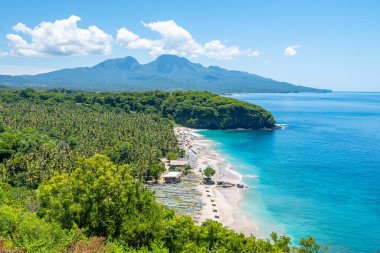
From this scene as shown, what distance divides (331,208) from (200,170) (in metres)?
27.0

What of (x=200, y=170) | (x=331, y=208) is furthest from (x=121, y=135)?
(x=331, y=208)

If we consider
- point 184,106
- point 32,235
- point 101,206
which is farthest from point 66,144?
point 184,106

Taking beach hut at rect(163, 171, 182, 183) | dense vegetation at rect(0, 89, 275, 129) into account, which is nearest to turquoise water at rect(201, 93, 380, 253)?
beach hut at rect(163, 171, 182, 183)

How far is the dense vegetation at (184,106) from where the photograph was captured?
145 m

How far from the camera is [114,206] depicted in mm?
24531

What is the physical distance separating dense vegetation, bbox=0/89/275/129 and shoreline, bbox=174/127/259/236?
1888 inches

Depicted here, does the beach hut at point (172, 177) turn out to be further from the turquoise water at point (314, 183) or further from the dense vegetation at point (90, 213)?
the turquoise water at point (314, 183)

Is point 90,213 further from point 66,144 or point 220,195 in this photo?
point 66,144

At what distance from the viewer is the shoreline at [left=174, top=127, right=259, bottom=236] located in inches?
1899

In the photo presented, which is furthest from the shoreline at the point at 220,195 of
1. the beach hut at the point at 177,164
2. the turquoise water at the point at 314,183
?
the beach hut at the point at 177,164

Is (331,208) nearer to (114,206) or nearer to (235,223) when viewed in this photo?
(235,223)

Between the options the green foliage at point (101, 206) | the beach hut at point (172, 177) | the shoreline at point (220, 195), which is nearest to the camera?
the green foliage at point (101, 206)

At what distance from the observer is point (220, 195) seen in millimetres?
59219

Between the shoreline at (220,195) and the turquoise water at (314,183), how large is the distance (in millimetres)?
1801
